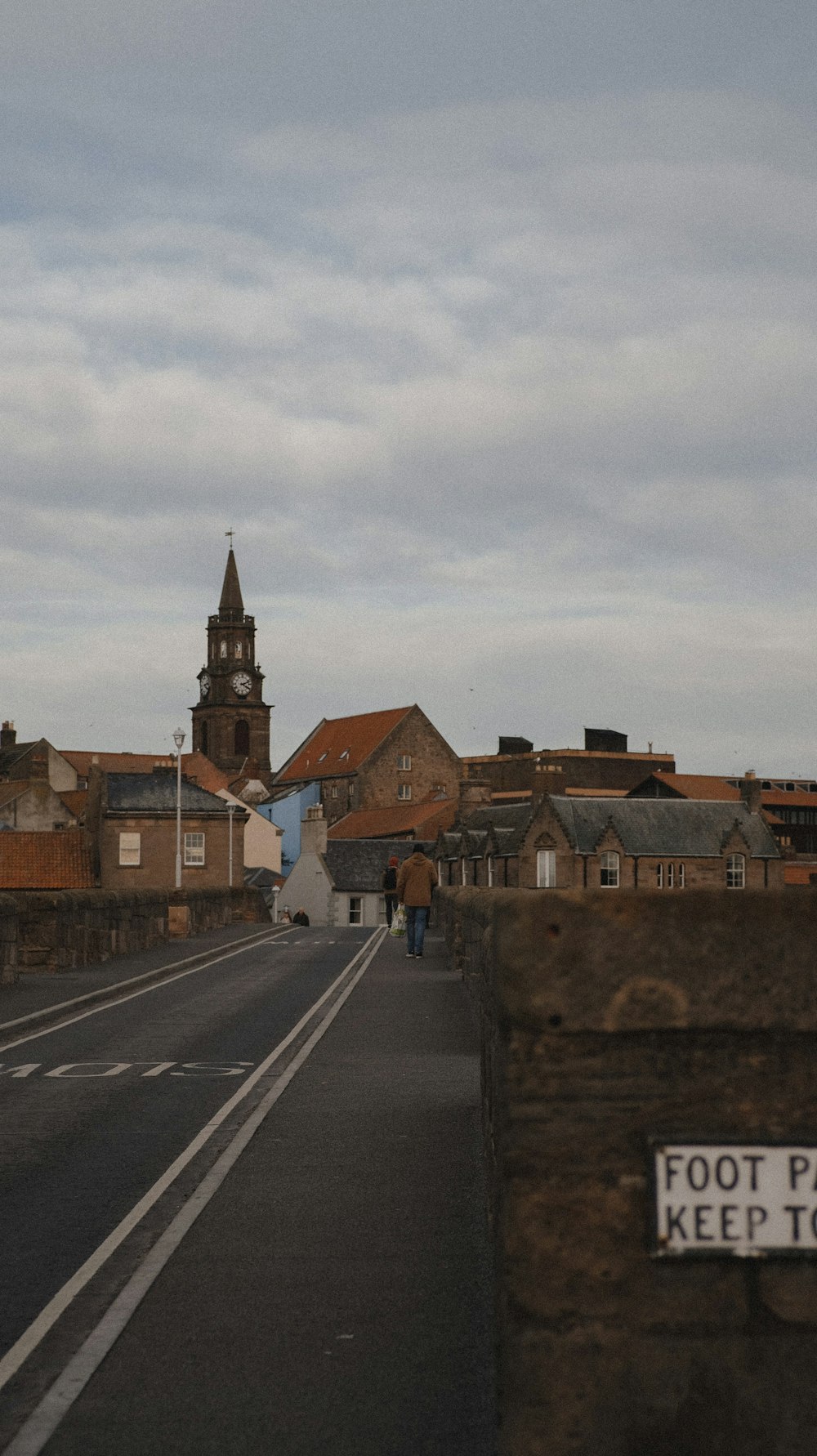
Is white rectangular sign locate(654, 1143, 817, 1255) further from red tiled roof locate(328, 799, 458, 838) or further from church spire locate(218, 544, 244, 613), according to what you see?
church spire locate(218, 544, 244, 613)

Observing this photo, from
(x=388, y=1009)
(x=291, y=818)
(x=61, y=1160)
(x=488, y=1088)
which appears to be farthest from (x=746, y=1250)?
(x=291, y=818)

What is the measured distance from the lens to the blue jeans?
2776 cm

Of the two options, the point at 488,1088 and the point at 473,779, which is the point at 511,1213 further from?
the point at 473,779

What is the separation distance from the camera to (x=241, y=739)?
522 feet

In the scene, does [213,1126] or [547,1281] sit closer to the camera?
[547,1281]

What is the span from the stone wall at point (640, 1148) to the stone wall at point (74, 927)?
18.7 m

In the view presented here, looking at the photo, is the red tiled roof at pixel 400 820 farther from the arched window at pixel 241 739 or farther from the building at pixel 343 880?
the arched window at pixel 241 739

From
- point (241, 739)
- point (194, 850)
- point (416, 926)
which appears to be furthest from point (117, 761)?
point (416, 926)

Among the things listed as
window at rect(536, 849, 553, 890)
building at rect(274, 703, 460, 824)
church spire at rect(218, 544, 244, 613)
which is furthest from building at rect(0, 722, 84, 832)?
church spire at rect(218, 544, 244, 613)

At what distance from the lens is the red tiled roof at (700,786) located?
4643 inches

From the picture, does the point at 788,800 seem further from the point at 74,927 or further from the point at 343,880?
the point at 74,927

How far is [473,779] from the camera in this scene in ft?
333

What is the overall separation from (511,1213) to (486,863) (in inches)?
3397

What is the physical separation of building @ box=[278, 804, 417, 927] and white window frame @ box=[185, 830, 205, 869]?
29.1 m
